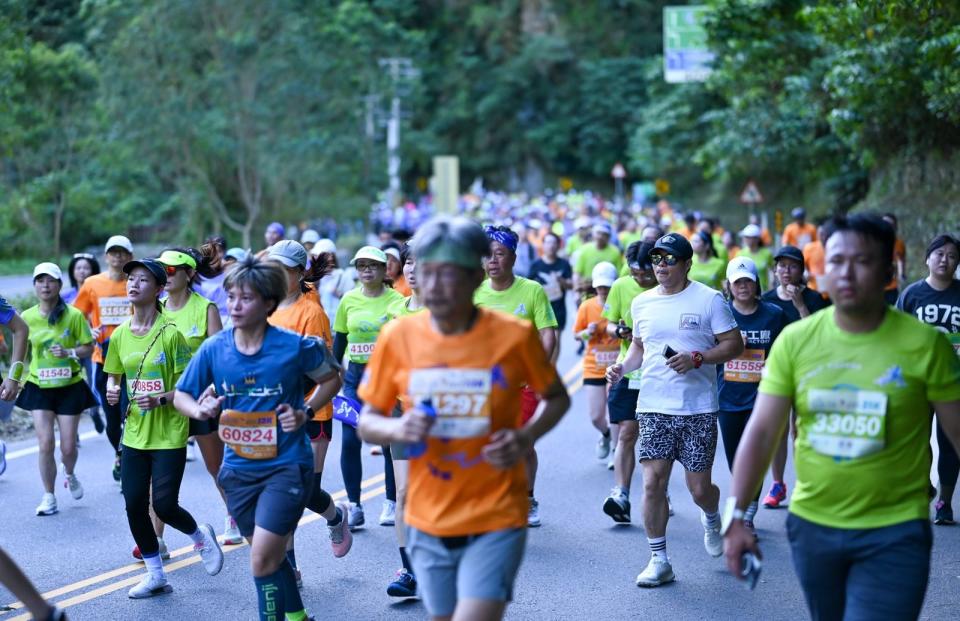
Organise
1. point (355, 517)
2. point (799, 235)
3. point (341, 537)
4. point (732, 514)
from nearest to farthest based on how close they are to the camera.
Result: point (732, 514) → point (341, 537) → point (355, 517) → point (799, 235)

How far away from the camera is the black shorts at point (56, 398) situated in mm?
9664

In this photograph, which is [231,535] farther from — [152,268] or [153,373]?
[152,268]

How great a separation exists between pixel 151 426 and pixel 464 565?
3.28 meters

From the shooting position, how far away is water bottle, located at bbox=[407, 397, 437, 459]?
4.34 m

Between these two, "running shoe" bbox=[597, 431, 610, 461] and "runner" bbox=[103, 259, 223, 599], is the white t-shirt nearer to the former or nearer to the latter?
"runner" bbox=[103, 259, 223, 599]

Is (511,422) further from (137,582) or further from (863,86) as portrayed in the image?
(863,86)

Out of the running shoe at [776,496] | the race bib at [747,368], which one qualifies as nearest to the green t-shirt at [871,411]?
the race bib at [747,368]

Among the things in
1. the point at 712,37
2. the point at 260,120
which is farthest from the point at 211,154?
the point at 712,37

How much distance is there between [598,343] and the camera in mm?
10867

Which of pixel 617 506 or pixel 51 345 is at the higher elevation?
pixel 51 345

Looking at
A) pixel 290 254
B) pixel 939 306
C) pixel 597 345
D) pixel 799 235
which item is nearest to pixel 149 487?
pixel 290 254

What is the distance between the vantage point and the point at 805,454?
4.54m

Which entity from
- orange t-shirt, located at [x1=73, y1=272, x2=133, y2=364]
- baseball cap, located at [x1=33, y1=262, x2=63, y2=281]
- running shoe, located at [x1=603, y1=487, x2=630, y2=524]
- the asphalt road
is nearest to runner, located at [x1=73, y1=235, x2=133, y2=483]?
orange t-shirt, located at [x1=73, y1=272, x2=133, y2=364]

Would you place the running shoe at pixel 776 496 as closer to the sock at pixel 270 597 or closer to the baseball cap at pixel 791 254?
the baseball cap at pixel 791 254
